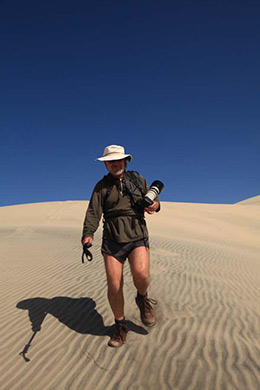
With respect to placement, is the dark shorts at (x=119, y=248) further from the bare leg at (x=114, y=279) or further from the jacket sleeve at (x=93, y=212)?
the jacket sleeve at (x=93, y=212)

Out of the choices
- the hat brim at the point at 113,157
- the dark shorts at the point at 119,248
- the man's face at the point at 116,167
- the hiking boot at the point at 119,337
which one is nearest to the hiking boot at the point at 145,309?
the hiking boot at the point at 119,337

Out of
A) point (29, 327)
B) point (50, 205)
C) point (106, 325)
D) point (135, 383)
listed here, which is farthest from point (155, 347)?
point (50, 205)

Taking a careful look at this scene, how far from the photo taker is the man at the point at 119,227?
121 inches

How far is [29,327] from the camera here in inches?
153

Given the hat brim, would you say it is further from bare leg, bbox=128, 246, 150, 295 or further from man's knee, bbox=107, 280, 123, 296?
man's knee, bbox=107, 280, 123, 296

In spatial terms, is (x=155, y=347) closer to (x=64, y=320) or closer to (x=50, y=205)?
(x=64, y=320)

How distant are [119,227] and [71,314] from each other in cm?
208

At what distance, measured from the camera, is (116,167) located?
3172mm

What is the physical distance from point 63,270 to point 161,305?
3.30 metres

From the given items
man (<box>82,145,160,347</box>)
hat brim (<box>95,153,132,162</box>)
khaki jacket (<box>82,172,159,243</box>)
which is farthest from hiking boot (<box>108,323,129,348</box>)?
hat brim (<box>95,153,132,162</box>)

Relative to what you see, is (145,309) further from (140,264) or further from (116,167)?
(116,167)

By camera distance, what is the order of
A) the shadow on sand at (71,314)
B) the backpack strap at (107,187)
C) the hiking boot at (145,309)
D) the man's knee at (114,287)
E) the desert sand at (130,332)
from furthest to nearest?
1. the shadow on sand at (71,314)
2. the hiking boot at (145,309)
3. the backpack strap at (107,187)
4. the man's knee at (114,287)
5. the desert sand at (130,332)

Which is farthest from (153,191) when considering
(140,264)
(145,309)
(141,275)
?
(145,309)

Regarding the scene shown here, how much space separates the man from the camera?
307cm
